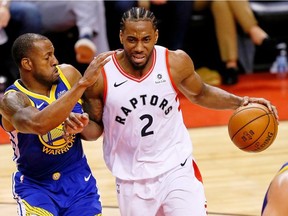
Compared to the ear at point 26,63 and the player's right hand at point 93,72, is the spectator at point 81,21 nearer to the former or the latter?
the ear at point 26,63

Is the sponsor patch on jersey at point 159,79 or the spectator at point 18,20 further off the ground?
the sponsor patch on jersey at point 159,79

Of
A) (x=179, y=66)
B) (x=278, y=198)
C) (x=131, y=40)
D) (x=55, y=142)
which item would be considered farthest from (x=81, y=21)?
(x=278, y=198)

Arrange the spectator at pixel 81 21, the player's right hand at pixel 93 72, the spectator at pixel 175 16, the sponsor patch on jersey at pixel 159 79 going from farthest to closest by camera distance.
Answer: the spectator at pixel 175 16, the spectator at pixel 81 21, the sponsor patch on jersey at pixel 159 79, the player's right hand at pixel 93 72

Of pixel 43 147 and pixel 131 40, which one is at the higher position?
pixel 131 40

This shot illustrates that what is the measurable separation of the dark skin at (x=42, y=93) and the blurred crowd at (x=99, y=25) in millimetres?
4103

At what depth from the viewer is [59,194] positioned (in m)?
4.22

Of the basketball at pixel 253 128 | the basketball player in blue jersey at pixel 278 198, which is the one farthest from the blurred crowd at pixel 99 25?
the basketball player in blue jersey at pixel 278 198

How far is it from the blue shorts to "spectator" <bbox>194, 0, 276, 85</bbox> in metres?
5.34

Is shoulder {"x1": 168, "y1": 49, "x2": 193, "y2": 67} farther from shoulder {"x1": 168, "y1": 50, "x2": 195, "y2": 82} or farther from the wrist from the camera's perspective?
the wrist

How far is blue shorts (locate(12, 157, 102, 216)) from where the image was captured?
162 inches

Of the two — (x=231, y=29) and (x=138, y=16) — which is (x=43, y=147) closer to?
(x=138, y=16)

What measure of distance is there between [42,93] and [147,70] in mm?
638

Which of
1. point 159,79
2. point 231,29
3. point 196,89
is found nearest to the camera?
point 159,79

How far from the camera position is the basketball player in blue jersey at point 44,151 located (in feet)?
13.6
